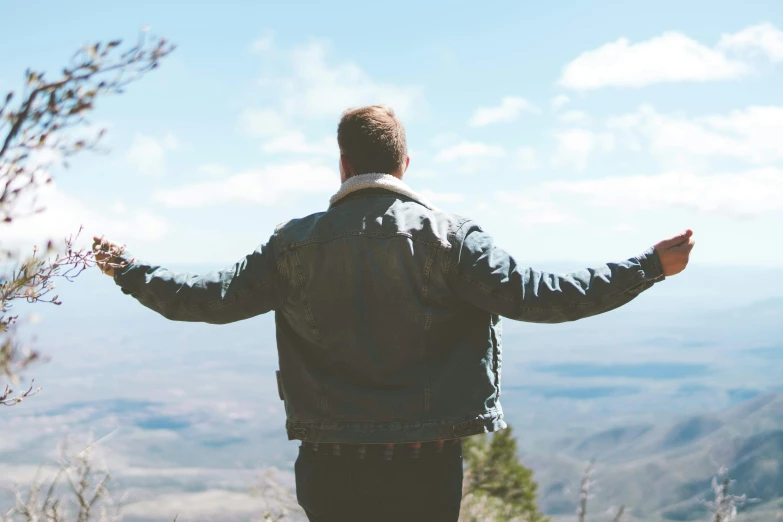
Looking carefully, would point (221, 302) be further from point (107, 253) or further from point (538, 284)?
point (538, 284)

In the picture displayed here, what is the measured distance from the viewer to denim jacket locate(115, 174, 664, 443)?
2.30 meters

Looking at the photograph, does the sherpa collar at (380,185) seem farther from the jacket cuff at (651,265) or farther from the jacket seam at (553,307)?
the jacket cuff at (651,265)

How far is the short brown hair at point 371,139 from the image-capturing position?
2482 millimetres

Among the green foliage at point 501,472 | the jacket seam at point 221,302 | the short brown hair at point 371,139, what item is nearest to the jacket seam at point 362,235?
the jacket seam at point 221,302

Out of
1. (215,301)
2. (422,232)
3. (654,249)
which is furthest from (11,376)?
(654,249)

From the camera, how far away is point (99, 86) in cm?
207

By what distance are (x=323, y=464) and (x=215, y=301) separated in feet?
2.01

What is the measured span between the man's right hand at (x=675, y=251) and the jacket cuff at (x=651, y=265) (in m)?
0.01

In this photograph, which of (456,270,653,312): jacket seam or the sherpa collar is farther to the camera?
the sherpa collar

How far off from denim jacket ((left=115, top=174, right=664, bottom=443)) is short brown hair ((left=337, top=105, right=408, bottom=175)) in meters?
0.06

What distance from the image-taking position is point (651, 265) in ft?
7.70

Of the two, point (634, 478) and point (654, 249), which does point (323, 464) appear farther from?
point (634, 478)

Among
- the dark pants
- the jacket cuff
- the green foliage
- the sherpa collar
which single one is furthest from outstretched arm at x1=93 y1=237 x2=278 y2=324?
the green foliage

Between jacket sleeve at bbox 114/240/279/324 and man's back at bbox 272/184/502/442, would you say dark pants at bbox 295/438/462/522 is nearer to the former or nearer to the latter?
man's back at bbox 272/184/502/442
